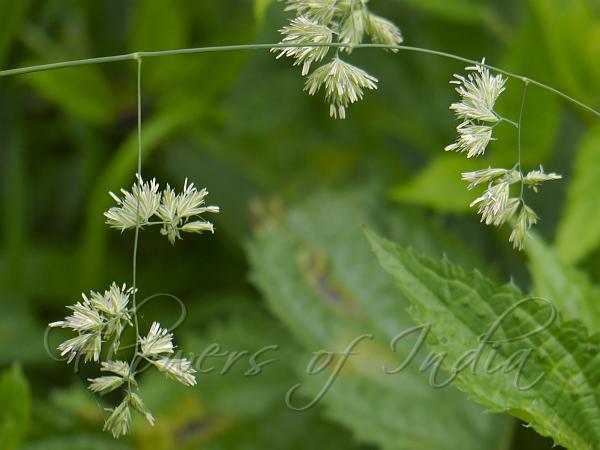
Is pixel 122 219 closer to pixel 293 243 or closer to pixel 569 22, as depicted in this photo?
pixel 293 243

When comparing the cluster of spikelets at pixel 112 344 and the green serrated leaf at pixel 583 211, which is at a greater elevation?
the green serrated leaf at pixel 583 211

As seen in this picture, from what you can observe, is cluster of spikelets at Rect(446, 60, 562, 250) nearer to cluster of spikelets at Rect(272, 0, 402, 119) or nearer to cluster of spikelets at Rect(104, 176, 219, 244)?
cluster of spikelets at Rect(272, 0, 402, 119)

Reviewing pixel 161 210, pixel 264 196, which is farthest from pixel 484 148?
pixel 264 196

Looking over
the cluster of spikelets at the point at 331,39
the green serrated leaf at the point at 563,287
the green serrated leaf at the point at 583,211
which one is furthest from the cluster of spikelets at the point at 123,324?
the green serrated leaf at the point at 583,211

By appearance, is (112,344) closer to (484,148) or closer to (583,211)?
(484,148)

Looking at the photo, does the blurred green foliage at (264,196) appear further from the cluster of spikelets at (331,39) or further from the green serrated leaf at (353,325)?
the cluster of spikelets at (331,39)

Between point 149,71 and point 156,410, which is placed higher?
point 149,71

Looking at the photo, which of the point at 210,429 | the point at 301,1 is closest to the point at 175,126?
the point at 210,429
